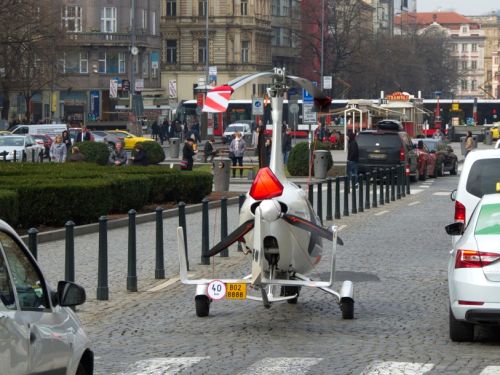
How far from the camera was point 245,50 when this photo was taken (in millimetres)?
131125

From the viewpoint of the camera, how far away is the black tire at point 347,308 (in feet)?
48.0

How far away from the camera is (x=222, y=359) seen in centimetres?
1223

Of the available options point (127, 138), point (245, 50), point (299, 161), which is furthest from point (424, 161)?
point (245, 50)

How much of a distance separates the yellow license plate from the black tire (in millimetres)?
1372

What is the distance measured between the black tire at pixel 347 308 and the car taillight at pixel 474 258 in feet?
6.57

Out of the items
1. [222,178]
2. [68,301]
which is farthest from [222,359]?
[222,178]

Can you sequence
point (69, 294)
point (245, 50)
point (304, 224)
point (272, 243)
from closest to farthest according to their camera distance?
point (69, 294) < point (272, 243) < point (304, 224) < point (245, 50)

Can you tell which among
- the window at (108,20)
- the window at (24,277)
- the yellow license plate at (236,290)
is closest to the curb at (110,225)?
the yellow license plate at (236,290)

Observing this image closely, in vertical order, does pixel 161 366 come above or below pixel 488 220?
below

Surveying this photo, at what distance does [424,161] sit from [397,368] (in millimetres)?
41689

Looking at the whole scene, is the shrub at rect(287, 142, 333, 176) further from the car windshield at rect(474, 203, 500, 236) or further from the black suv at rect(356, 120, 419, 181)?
the car windshield at rect(474, 203, 500, 236)

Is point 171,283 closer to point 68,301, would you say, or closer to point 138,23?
point 68,301

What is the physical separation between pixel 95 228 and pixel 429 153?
30605 mm

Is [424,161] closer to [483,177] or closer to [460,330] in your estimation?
[483,177]
